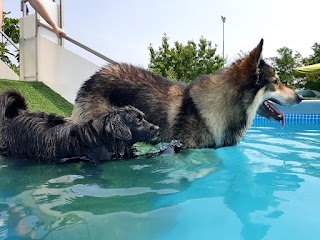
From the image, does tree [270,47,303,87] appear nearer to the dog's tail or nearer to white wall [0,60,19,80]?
white wall [0,60,19,80]

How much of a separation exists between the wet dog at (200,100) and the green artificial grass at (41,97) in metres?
3.02

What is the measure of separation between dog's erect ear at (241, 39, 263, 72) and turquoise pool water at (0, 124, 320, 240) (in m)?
1.07

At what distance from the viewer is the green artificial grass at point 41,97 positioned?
23.9ft

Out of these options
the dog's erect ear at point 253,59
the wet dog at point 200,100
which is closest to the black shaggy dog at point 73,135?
the wet dog at point 200,100

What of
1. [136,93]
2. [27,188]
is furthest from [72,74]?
[27,188]

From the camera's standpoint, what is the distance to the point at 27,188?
2.83 metres

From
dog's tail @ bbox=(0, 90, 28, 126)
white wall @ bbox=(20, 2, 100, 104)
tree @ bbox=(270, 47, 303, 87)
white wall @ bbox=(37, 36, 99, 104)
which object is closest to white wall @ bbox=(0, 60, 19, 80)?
white wall @ bbox=(20, 2, 100, 104)

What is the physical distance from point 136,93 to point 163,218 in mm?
2358

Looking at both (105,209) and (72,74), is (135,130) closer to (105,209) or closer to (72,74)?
(105,209)

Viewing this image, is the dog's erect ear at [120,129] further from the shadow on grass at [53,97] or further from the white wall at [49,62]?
the white wall at [49,62]

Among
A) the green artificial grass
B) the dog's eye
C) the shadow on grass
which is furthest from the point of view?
the shadow on grass

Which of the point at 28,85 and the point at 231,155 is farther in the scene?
the point at 28,85

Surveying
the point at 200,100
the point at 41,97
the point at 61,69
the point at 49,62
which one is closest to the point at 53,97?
the point at 41,97

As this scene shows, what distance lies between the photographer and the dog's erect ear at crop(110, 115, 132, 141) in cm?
360
